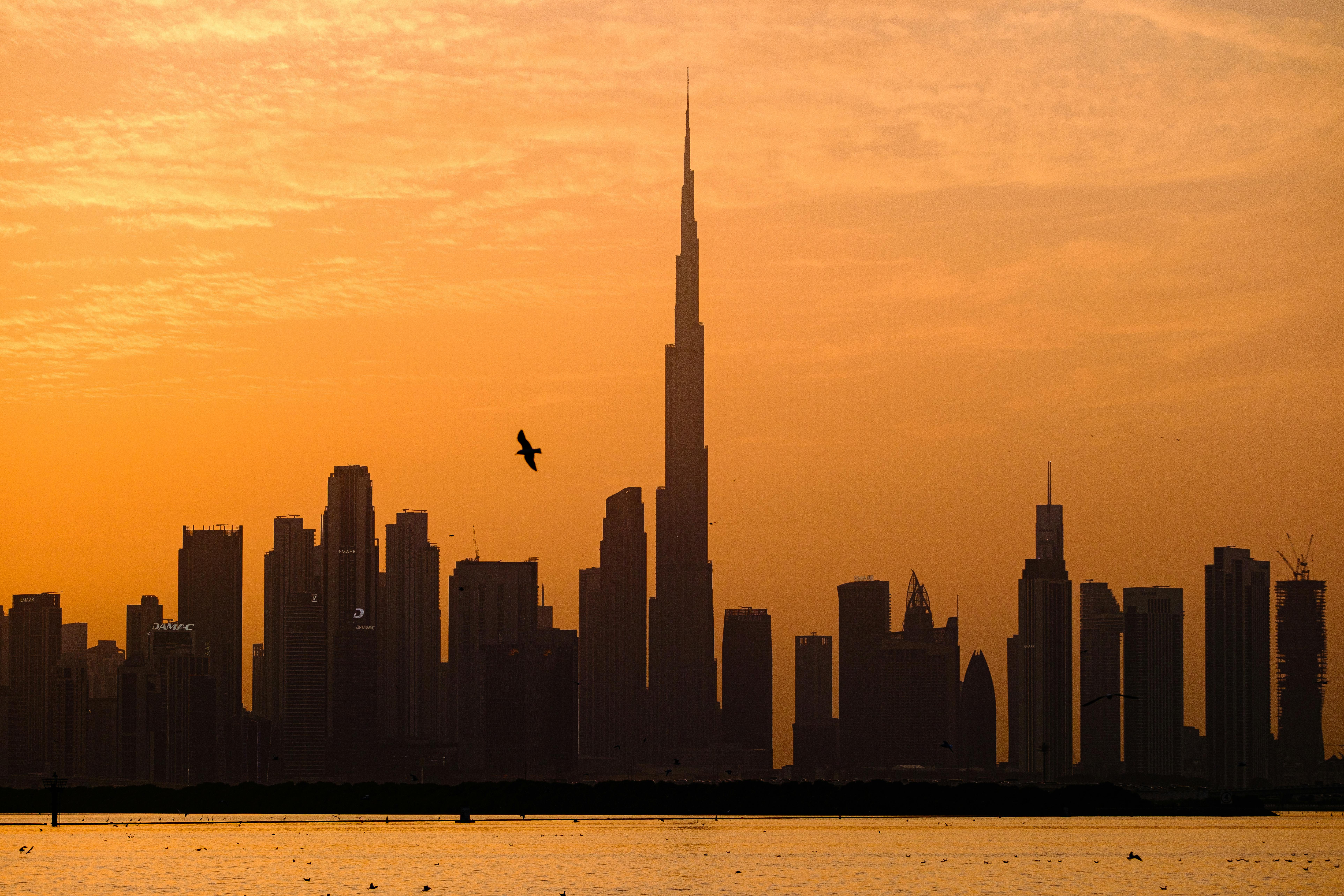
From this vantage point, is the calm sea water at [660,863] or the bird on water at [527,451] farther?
the calm sea water at [660,863]

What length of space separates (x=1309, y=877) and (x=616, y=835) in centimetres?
7759

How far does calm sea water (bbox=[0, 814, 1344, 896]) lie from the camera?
11588 cm

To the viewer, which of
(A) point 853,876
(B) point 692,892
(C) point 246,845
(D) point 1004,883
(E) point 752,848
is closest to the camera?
(B) point 692,892

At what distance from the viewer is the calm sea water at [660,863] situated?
380ft

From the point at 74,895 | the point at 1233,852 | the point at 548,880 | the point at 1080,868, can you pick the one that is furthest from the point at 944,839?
the point at 74,895

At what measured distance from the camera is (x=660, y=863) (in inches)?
5463

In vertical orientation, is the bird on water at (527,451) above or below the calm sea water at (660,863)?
above

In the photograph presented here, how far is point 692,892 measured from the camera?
110688 mm

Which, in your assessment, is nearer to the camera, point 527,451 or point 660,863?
point 527,451

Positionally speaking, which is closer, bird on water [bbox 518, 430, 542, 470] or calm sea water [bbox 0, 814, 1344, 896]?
bird on water [bbox 518, 430, 542, 470]

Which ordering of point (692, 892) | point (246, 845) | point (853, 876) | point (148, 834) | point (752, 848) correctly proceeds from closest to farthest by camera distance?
point (692, 892)
point (853, 876)
point (752, 848)
point (246, 845)
point (148, 834)

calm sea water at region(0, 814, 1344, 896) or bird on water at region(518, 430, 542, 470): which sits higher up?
bird on water at region(518, 430, 542, 470)

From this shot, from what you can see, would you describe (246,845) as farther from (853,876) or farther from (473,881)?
(853,876)

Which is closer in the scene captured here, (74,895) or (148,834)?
(74,895)
